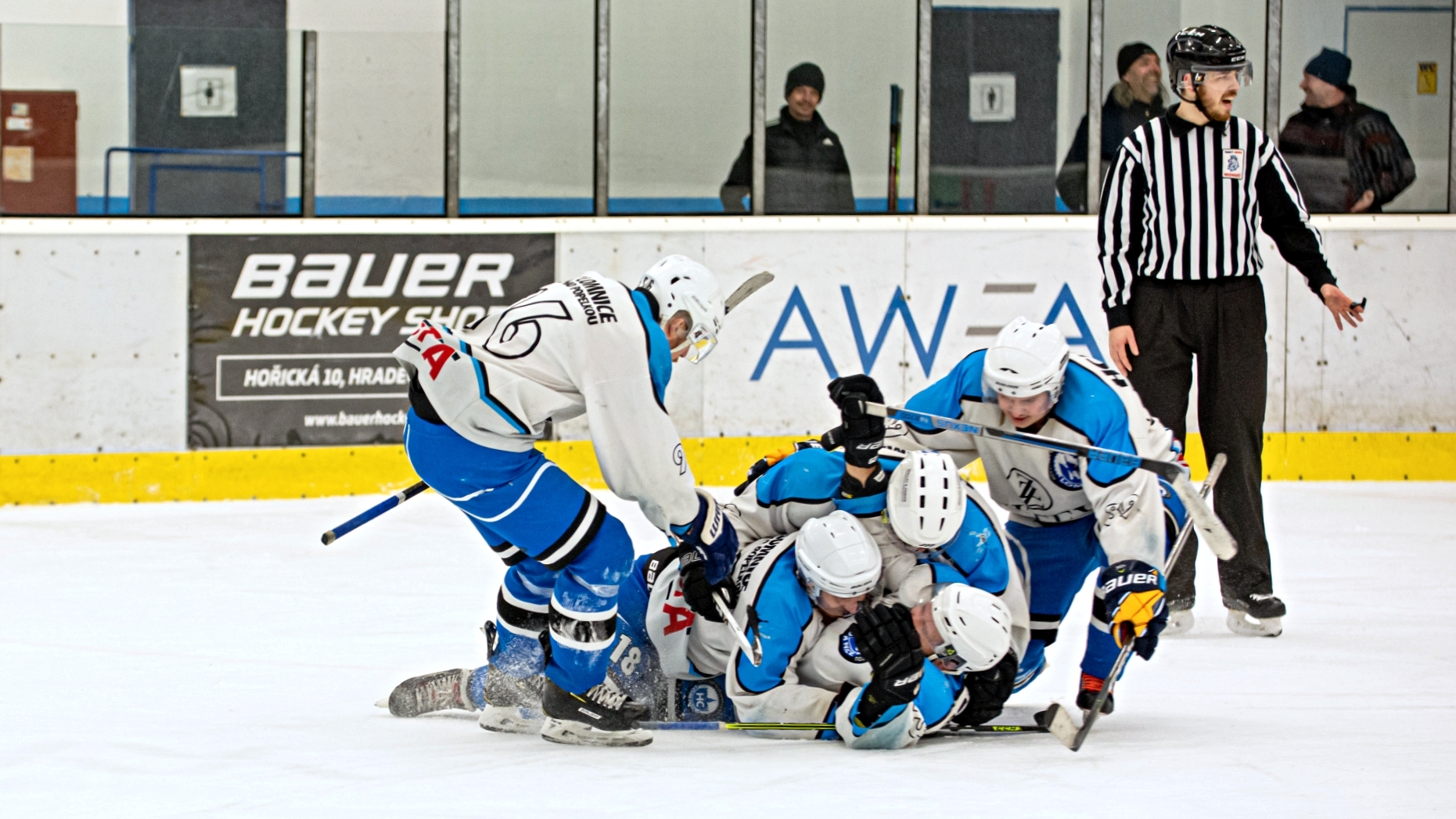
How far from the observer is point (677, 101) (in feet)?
22.0

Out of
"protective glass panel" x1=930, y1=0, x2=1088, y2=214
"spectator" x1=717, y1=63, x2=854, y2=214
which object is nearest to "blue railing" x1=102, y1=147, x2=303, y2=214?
"spectator" x1=717, y1=63, x2=854, y2=214

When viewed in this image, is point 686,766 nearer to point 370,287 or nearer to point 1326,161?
point 370,287

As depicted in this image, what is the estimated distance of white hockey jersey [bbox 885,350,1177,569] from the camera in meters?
3.11

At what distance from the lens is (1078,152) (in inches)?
271

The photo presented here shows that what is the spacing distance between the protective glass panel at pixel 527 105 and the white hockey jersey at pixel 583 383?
362cm

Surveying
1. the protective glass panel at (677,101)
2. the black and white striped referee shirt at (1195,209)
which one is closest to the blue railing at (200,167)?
the protective glass panel at (677,101)

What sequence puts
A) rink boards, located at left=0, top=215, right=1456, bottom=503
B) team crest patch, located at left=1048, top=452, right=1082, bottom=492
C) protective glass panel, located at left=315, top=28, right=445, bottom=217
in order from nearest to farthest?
team crest patch, located at left=1048, top=452, right=1082, bottom=492 < rink boards, located at left=0, top=215, right=1456, bottom=503 < protective glass panel, located at left=315, top=28, right=445, bottom=217

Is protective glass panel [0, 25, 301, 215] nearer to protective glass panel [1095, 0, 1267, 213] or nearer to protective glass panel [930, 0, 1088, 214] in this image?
protective glass panel [930, 0, 1088, 214]

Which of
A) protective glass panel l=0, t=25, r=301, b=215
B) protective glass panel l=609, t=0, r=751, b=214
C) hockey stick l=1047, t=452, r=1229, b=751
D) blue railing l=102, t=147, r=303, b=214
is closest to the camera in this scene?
hockey stick l=1047, t=452, r=1229, b=751

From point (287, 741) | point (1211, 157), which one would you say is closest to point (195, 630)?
point (287, 741)

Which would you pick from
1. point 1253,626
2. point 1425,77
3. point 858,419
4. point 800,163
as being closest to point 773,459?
point 858,419

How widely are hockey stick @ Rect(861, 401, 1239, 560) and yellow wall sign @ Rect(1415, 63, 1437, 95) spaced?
4549 millimetres

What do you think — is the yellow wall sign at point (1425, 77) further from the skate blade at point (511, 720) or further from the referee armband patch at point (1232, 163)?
the skate blade at point (511, 720)

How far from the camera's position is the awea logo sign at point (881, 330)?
21.2 feet
